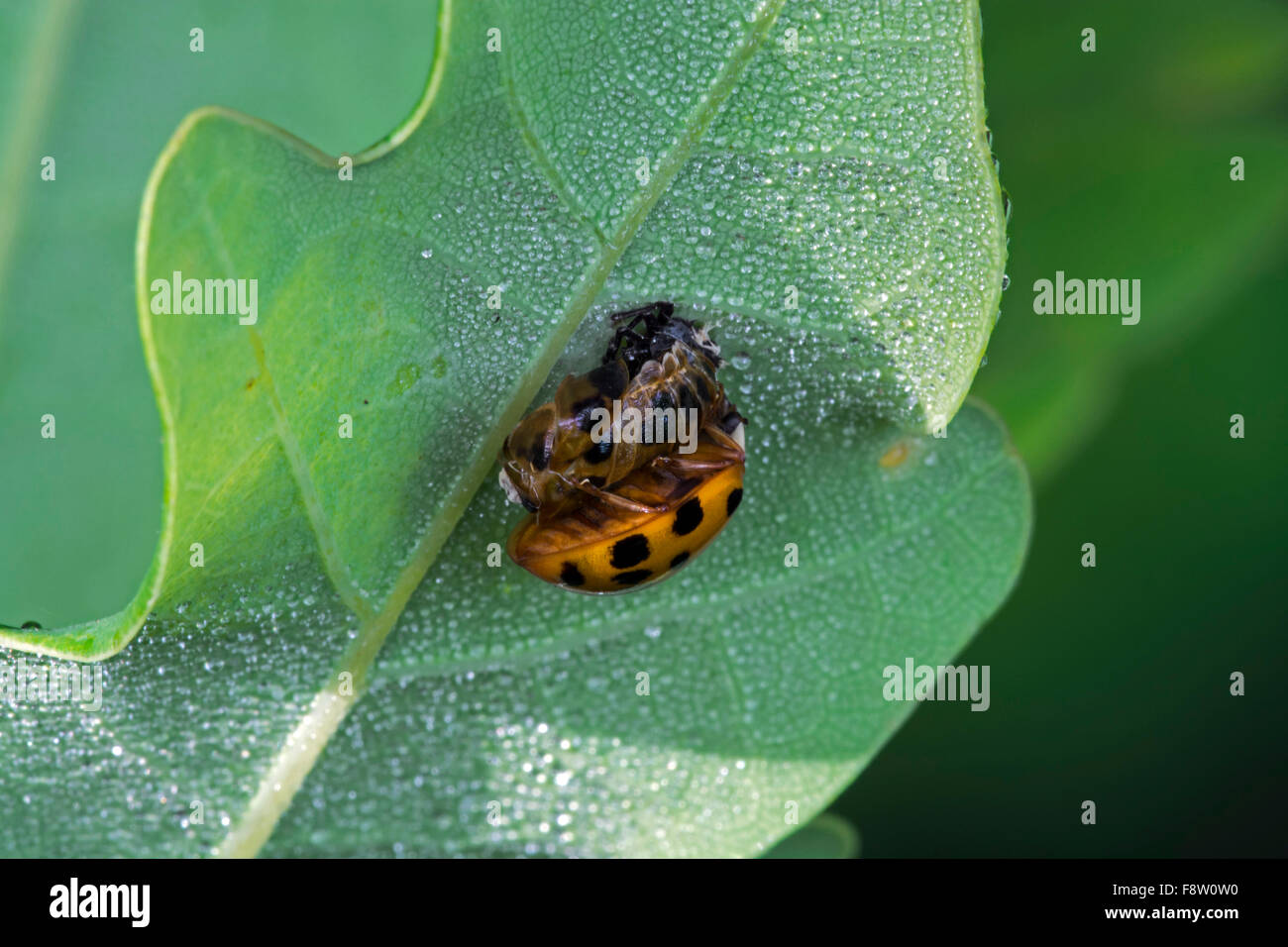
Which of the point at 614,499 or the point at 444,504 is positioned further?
the point at 614,499

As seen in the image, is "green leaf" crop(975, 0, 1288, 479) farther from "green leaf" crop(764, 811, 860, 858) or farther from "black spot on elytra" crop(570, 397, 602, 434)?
"black spot on elytra" crop(570, 397, 602, 434)

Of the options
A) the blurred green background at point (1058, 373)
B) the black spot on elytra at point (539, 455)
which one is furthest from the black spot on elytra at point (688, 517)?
the blurred green background at point (1058, 373)

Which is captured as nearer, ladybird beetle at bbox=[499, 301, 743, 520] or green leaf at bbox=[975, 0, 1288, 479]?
ladybird beetle at bbox=[499, 301, 743, 520]

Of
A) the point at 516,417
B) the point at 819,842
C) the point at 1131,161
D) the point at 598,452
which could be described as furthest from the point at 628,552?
the point at 1131,161

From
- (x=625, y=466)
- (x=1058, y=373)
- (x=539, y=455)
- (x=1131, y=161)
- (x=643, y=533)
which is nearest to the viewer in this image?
(x=539, y=455)

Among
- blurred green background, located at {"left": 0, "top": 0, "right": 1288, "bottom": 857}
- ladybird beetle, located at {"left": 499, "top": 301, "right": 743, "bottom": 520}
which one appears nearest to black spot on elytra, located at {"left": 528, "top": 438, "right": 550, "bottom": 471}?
ladybird beetle, located at {"left": 499, "top": 301, "right": 743, "bottom": 520}

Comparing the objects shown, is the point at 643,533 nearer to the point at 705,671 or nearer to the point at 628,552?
the point at 628,552

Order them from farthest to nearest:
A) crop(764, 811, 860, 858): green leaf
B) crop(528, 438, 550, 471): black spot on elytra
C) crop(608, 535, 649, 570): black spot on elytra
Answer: crop(764, 811, 860, 858): green leaf → crop(608, 535, 649, 570): black spot on elytra → crop(528, 438, 550, 471): black spot on elytra
